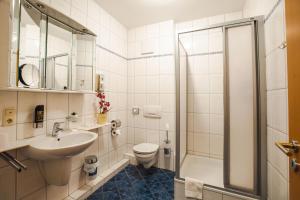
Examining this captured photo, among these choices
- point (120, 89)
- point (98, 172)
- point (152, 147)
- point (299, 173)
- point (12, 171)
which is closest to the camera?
point (299, 173)

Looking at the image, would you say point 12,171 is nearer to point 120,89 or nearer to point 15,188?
point 15,188

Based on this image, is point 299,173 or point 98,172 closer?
point 299,173

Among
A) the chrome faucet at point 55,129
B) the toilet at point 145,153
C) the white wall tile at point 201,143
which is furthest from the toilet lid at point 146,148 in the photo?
the chrome faucet at point 55,129

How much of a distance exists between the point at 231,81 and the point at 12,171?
2047 mm

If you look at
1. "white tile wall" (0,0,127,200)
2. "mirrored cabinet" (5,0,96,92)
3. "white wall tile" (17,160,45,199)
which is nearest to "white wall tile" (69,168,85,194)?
"white tile wall" (0,0,127,200)

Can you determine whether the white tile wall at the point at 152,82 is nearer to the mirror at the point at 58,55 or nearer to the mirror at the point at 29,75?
the mirror at the point at 58,55

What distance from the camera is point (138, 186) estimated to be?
1.86m

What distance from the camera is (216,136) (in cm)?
223

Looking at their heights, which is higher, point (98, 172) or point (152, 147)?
point (152, 147)

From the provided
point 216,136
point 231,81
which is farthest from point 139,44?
point 216,136

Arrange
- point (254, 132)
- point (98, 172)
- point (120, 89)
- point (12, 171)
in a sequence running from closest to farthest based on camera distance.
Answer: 1. point (12, 171)
2. point (254, 132)
3. point (98, 172)
4. point (120, 89)

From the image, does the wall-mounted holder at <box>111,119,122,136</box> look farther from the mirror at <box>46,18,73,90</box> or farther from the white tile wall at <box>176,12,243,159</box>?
the white tile wall at <box>176,12,243,159</box>

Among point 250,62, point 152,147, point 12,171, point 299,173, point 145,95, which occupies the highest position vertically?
point 250,62

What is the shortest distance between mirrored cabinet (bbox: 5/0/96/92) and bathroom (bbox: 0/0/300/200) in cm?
1
